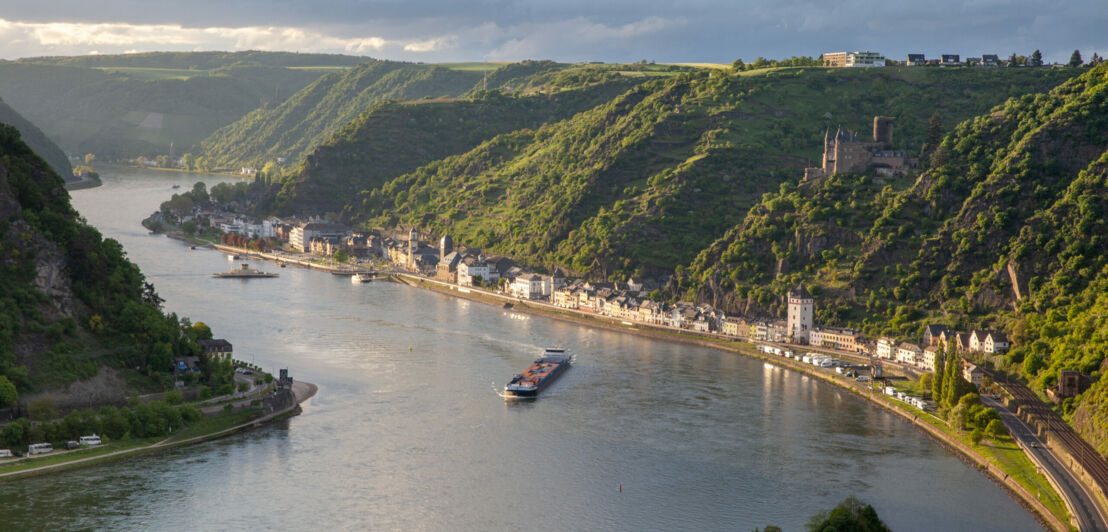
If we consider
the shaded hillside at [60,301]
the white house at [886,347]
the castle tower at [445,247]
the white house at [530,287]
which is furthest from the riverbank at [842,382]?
the shaded hillside at [60,301]

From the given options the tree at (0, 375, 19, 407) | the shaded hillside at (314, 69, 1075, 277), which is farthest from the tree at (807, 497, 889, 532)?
the shaded hillside at (314, 69, 1075, 277)

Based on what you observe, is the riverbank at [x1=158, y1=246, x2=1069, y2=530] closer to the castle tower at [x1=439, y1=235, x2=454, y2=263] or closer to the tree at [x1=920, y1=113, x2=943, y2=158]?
the castle tower at [x1=439, y1=235, x2=454, y2=263]

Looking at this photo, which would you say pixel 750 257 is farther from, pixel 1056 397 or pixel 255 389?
pixel 255 389

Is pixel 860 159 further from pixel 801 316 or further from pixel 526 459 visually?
pixel 526 459

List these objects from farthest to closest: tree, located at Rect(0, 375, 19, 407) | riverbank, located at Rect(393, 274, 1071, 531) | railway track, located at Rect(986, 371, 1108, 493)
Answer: tree, located at Rect(0, 375, 19, 407), railway track, located at Rect(986, 371, 1108, 493), riverbank, located at Rect(393, 274, 1071, 531)

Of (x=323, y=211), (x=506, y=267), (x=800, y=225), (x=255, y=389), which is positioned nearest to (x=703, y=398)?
(x=255, y=389)
